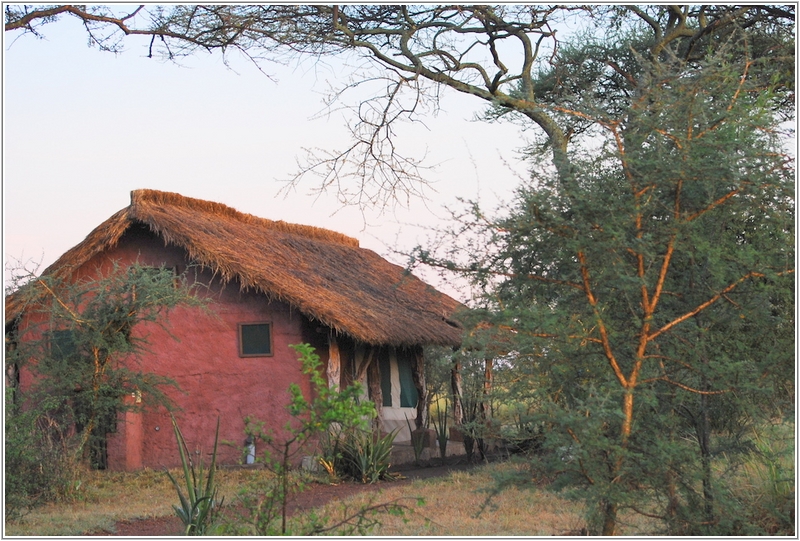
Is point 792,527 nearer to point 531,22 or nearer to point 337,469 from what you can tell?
point 337,469

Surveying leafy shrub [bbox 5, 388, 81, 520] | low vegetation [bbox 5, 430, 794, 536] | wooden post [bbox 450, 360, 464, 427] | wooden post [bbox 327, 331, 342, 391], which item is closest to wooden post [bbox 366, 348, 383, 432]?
wooden post [bbox 450, 360, 464, 427]

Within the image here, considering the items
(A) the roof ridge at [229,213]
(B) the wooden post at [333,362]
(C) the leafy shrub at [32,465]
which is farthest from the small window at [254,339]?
(C) the leafy shrub at [32,465]

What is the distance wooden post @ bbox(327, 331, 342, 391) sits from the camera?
11633 mm

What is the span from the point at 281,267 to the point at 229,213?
90.9 inches

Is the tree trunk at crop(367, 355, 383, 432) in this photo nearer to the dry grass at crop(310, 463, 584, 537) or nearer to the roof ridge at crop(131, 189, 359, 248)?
the dry grass at crop(310, 463, 584, 537)

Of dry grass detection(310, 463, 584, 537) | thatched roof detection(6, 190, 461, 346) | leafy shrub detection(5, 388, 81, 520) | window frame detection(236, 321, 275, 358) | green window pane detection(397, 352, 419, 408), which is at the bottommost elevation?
dry grass detection(310, 463, 584, 537)

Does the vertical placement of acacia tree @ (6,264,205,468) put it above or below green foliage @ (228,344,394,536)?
above

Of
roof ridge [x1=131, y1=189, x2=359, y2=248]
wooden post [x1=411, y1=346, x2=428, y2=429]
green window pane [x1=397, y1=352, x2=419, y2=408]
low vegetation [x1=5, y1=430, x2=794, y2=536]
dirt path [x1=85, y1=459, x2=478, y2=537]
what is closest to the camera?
low vegetation [x1=5, y1=430, x2=794, y2=536]

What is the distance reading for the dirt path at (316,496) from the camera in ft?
24.8

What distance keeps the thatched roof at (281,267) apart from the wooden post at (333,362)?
0.45 meters

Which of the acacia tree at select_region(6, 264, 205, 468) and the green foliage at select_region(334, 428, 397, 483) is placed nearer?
the acacia tree at select_region(6, 264, 205, 468)

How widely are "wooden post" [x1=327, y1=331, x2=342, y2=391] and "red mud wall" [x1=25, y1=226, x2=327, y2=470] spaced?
230 millimetres

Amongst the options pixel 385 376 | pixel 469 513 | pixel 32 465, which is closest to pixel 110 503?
pixel 32 465

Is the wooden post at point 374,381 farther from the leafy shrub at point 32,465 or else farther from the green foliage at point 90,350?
the leafy shrub at point 32,465
